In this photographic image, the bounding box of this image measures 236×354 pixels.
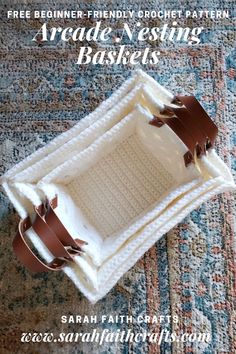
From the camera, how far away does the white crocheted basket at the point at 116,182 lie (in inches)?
35.9

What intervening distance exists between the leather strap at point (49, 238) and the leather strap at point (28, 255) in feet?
0.08

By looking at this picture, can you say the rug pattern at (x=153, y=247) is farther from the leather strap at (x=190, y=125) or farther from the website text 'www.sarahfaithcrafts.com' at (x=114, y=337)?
the leather strap at (x=190, y=125)

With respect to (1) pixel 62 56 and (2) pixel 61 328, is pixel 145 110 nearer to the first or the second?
(1) pixel 62 56

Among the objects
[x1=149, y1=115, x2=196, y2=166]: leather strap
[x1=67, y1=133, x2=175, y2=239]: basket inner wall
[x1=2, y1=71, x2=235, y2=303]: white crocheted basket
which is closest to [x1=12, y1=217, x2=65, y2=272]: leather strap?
[x1=2, y1=71, x2=235, y2=303]: white crocheted basket

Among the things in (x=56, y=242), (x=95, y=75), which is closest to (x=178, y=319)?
(x=56, y=242)

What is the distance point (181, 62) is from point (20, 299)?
60cm

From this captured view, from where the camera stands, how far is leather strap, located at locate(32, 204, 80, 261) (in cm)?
88

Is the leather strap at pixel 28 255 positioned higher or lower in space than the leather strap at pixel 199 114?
lower

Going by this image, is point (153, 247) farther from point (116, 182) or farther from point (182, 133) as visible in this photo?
point (182, 133)

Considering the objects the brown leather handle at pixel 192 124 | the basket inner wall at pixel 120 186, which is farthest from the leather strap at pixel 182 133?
the basket inner wall at pixel 120 186

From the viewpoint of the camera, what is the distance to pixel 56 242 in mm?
885

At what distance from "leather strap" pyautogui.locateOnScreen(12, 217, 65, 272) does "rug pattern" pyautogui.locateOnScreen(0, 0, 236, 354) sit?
160 mm

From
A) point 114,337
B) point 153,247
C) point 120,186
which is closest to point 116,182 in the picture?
point 120,186

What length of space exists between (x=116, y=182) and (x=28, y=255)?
23cm
